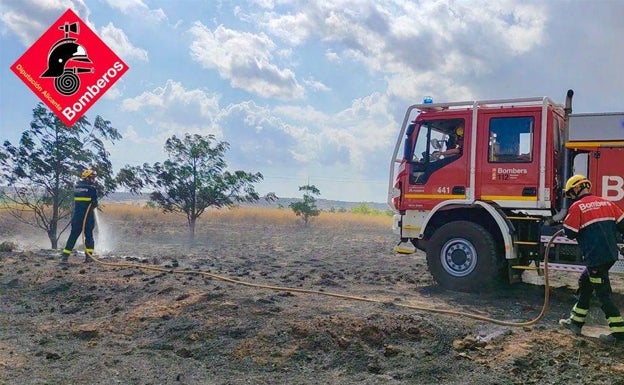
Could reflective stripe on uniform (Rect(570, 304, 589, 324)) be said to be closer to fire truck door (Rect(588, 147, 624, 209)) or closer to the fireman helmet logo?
fire truck door (Rect(588, 147, 624, 209))

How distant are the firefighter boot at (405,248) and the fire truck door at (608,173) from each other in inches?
116

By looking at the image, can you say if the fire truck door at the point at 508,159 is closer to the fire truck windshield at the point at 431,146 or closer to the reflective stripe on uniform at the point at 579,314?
the fire truck windshield at the point at 431,146

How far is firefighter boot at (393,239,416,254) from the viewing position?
9.32 meters

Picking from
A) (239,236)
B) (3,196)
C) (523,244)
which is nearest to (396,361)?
(523,244)

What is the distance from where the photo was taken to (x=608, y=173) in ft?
26.1

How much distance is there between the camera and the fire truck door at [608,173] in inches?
311

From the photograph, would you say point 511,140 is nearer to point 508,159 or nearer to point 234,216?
point 508,159

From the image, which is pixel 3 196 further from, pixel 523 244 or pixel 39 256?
pixel 523 244

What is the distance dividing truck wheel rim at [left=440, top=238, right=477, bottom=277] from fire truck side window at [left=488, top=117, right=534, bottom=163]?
1389mm

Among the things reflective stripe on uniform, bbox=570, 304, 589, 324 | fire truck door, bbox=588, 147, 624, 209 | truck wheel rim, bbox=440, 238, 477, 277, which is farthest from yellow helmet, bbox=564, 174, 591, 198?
truck wheel rim, bbox=440, 238, 477, 277

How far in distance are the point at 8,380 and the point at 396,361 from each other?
11.4 feet

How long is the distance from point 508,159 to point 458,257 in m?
1.70

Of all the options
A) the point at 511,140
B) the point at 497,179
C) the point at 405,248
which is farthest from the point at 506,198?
the point at 405,248

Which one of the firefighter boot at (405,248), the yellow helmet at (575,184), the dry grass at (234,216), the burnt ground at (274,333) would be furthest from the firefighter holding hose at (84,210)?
the dry grass at (234,216)
